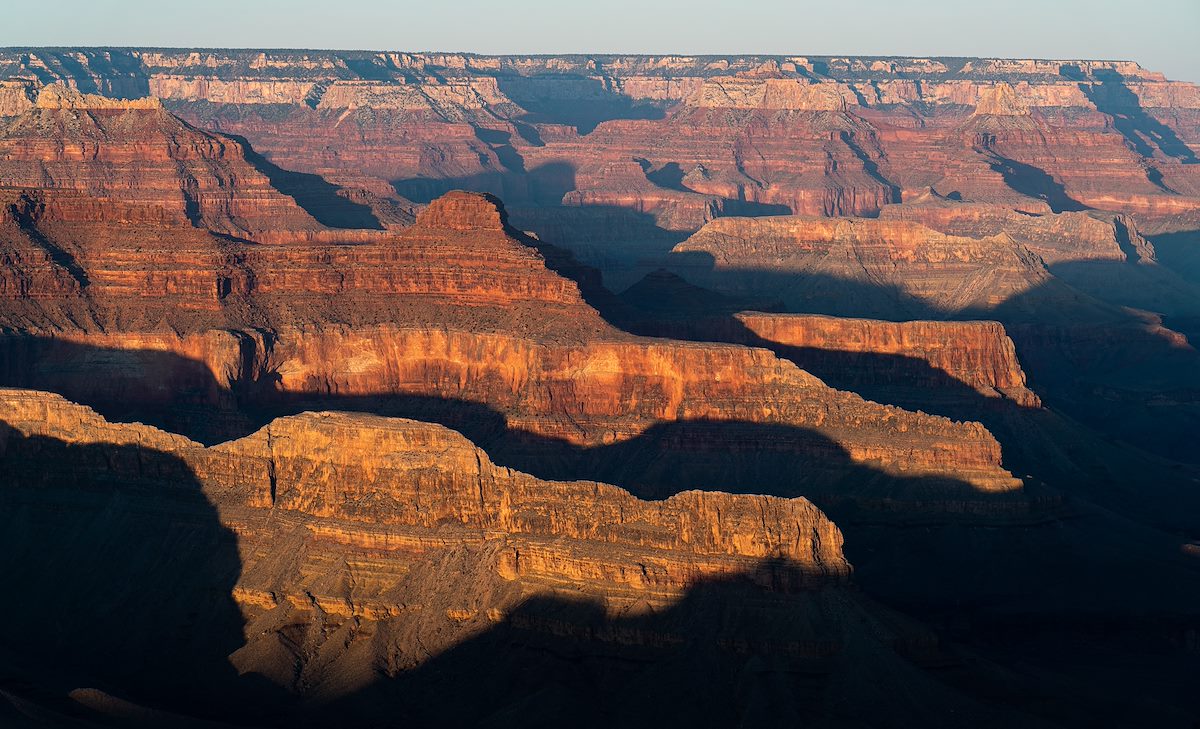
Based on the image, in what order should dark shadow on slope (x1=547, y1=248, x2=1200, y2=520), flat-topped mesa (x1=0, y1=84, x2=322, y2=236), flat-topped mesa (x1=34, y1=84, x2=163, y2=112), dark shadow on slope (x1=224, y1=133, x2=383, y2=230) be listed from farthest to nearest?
flat-topped mesa (x1=34, y1=84, x2=163, y2=112) < dark shadow on slope (x1=224, y1=133, x2=383, y2=230) < flat-topped mesa (x1=0, y1=84, x2=322, y2=236) < dark shadow on slope (x1=547, y1=248, x2=1200, y2=520)

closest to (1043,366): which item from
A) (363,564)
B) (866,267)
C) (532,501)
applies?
(866,267)

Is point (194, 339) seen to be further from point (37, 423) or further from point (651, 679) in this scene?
point (651, 679)

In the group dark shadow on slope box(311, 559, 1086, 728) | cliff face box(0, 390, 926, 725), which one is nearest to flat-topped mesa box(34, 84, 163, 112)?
cliff face box(0, 390, 926, 725)

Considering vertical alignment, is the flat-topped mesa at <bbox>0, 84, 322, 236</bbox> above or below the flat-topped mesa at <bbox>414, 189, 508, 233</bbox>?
above

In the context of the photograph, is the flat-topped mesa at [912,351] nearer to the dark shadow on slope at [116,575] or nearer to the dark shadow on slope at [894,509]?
the dark shadow on slope at [894,509]

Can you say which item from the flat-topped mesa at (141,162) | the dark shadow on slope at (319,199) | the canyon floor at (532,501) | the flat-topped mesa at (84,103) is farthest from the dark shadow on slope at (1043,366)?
the flat-topped mesa at (84,103)

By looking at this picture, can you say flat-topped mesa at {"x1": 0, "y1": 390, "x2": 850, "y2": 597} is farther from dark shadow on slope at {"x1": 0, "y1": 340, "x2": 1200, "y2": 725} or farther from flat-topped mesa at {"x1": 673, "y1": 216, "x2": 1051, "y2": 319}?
flat-topped mesa at {"x1": 673, "y1": 216, "x2": 1051, "y2": 319}
